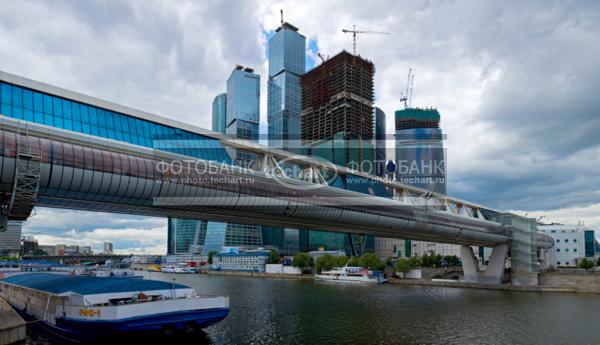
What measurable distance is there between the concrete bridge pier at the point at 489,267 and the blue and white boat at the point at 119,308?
3043 inches

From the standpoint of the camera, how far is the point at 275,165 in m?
52.3

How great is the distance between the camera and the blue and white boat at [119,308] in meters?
30.3

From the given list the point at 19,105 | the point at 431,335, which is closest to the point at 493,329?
the point at 431,335

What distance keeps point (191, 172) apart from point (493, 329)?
31.2 m

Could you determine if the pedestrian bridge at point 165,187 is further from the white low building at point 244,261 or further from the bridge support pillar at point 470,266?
the white low building at point 244,261

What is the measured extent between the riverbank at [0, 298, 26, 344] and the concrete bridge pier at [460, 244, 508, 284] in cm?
8846

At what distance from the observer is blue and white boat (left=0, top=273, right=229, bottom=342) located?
30.3 metres

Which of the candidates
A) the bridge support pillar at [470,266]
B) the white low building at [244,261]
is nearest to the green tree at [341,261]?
the white low building at [244,261]

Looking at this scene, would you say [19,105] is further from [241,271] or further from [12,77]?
[241,271]

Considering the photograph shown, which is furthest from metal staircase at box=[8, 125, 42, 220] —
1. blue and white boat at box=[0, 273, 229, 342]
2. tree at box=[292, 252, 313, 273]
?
tree at box=[292, 252, 313, 273]

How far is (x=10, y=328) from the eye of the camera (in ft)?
102

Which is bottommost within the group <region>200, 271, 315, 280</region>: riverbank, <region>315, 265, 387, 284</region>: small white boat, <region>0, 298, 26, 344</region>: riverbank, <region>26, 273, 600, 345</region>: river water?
<region>200, 271, 315, 280</region>: riverbank

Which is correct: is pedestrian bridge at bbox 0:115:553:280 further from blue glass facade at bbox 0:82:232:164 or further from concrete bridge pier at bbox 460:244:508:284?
concrete bridge pier at bbox 460:244:508:284

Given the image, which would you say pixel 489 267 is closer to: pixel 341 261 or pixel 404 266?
pixel 404 266
